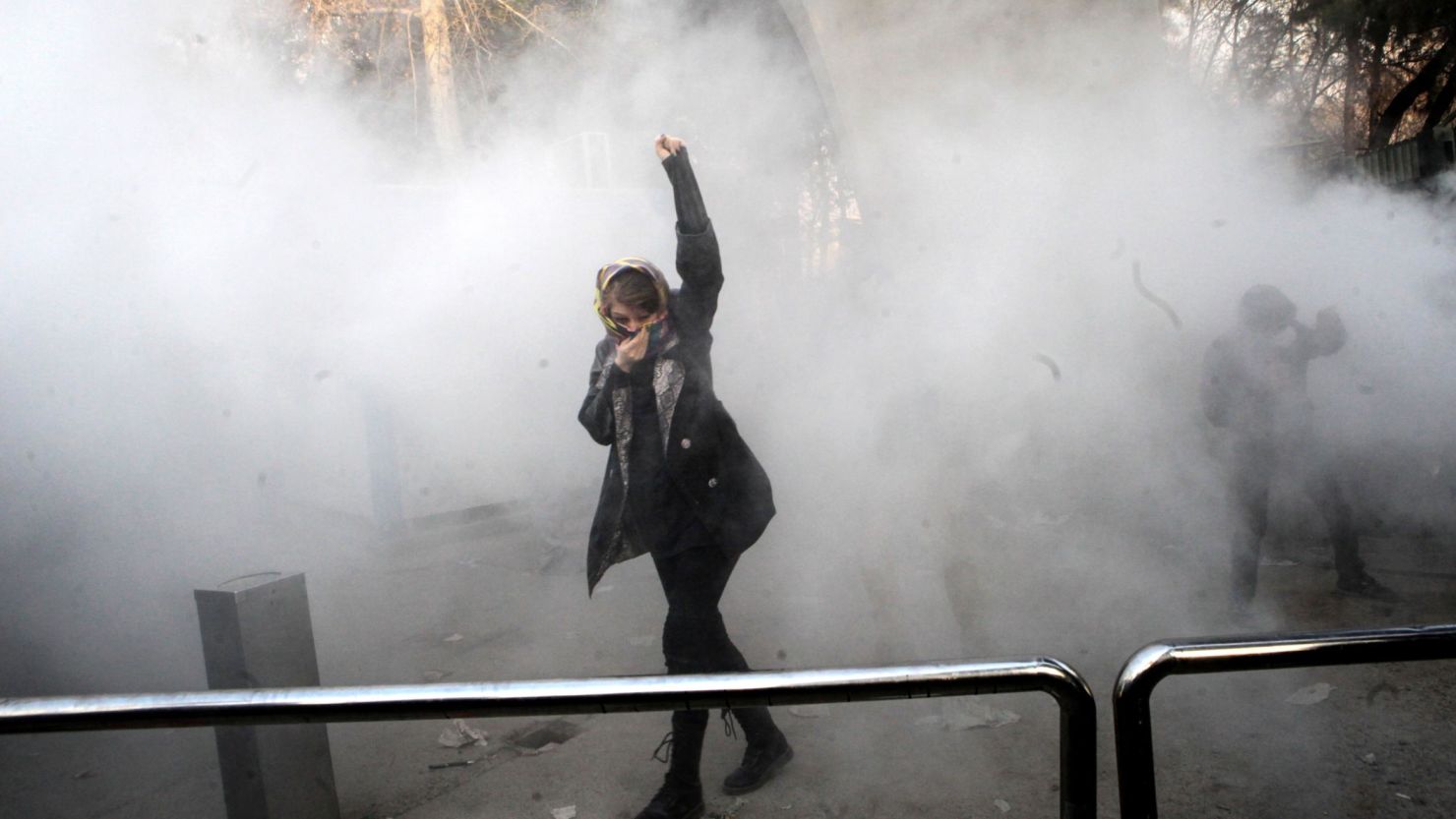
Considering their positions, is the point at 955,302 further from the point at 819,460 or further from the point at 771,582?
the point at 771,582

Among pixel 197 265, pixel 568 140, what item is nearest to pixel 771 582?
pixel 568 140

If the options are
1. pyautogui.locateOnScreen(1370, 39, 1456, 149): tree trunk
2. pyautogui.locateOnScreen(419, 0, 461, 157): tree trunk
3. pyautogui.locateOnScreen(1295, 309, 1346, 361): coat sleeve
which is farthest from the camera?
pyautogui.locateOnScreen(1370, 39, 1456, 149): tree trunk

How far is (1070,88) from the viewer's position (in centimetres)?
444

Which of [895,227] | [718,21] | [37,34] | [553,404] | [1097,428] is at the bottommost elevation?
[1097,428]

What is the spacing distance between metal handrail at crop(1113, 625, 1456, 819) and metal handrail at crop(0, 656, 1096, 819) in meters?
0.05

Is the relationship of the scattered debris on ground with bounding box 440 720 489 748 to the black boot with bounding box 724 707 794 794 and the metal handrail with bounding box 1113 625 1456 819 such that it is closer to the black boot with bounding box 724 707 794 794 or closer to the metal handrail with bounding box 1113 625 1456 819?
the black boot with bounding box 724 707 794 794

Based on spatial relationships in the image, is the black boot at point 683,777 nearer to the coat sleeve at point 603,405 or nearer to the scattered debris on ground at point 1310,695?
the coat sleeve at point 603,405

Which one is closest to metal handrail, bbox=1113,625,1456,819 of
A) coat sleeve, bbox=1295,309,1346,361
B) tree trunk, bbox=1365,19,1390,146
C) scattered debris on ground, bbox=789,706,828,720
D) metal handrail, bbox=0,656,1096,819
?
metal handrail, bbox=0,656,1096,819

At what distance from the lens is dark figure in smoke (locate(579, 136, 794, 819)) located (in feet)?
7.13

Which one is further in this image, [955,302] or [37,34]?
[955,302]

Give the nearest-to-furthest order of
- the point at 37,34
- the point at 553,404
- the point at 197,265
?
the point at 37,34 < the point at 197,265 < the point at 553,404

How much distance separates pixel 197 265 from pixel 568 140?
67.1 inches

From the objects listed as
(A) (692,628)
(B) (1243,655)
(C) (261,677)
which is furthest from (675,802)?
(B) (1243,655)

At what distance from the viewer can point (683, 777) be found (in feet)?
7.25
